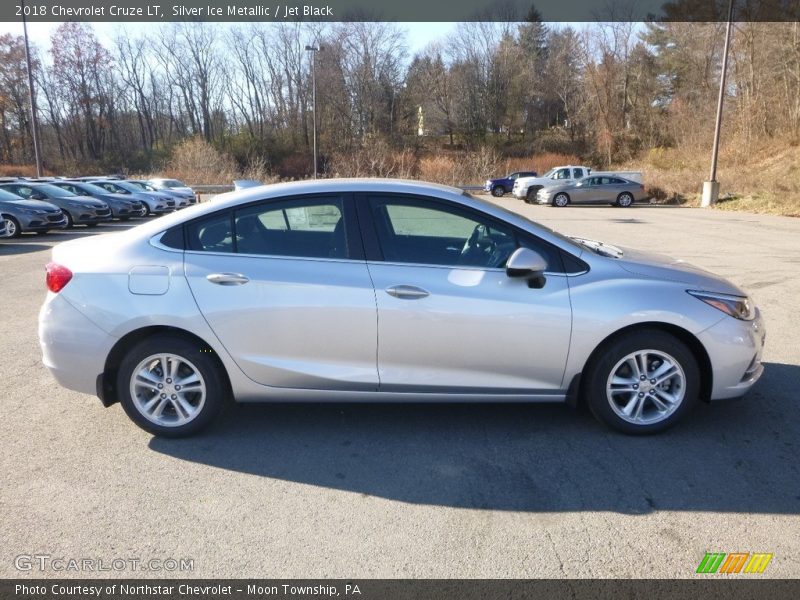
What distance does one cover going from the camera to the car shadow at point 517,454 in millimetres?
3246

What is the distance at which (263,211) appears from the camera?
12.9ft

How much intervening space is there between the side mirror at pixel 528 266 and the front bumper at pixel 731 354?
113 cm

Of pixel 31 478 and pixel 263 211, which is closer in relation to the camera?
pixel 31 478

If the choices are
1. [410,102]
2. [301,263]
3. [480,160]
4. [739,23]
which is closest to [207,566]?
[301,263]

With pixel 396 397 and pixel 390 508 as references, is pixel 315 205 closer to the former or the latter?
pixel 396 397

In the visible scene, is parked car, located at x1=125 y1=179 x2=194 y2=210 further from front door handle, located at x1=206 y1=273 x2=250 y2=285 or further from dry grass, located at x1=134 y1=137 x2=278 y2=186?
front door handle, located at x1=206 y1=273 x2=250 y2=285

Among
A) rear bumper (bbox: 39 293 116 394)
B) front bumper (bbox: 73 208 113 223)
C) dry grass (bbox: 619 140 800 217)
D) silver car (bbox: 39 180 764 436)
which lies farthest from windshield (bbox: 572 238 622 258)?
dry grass (bbox: 619 140 800 217)

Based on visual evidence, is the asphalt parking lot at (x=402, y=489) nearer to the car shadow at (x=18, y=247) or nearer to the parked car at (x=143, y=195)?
the car shadow at (x=18, y=247)

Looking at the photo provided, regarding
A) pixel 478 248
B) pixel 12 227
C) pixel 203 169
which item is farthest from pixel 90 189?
pixel 203 169

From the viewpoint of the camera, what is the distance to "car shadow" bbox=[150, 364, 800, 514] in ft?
10.6

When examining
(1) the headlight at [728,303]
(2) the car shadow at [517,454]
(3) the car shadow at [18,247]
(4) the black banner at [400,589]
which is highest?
(1) the headlight at [728,303]

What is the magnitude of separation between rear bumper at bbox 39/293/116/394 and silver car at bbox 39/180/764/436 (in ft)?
0.03

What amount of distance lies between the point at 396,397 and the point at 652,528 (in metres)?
1.66

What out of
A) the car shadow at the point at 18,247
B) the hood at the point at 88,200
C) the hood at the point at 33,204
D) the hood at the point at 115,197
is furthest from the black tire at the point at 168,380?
the hood at the point at 115,197
